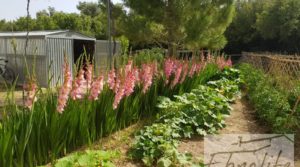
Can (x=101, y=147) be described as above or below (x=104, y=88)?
below

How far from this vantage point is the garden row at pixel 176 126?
375 cm

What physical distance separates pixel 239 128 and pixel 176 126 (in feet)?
5.19

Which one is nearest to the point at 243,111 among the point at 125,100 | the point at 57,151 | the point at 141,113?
the point at 141,113

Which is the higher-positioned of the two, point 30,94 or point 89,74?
point 89,74

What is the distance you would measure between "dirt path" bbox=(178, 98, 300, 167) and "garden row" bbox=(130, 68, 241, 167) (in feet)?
0.39

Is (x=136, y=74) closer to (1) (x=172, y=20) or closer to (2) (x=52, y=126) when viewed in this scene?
(2) (x=52, y=126)

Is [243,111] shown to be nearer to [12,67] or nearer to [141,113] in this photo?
[141,113]

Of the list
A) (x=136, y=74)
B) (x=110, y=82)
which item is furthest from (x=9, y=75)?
(x=110, y=82)

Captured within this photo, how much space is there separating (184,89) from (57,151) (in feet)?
12.5

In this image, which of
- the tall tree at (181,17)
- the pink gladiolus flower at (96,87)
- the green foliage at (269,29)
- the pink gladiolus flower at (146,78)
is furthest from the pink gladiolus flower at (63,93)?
the green foliage at (269,29)

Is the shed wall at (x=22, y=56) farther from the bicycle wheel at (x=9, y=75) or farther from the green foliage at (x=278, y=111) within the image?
the green foliage at (x=278, y=111)

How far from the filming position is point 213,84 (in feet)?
27.8

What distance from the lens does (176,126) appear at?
15.5 ft

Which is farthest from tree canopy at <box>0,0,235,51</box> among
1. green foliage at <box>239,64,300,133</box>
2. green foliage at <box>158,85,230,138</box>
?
green foliage at <box>158,85,230,138</box>
